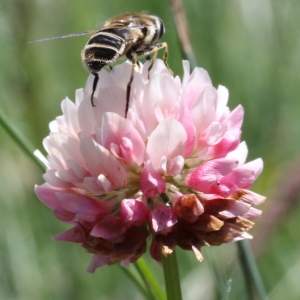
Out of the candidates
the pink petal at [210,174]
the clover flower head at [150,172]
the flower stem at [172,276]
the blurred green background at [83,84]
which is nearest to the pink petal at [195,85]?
the clover flower head at [150,172]

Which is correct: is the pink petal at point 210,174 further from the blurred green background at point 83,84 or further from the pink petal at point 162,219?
the blurred green background at point 83,84

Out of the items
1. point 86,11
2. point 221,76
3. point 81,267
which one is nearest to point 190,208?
point 81,267

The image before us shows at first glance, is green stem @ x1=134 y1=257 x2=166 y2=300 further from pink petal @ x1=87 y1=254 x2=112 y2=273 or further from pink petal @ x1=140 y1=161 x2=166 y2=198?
pink petal @ x1=140 y1=161 x2=166 y2=198

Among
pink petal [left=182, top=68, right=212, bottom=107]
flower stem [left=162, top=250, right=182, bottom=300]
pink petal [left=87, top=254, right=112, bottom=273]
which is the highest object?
pink petal [left=182, top=68, right=212, bottom=107]

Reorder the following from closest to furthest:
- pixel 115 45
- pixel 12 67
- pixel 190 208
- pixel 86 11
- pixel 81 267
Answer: pixel 190 208 < pixel 115 45 < pixel 81 267 < pixel 12 67 < pixel 86 11

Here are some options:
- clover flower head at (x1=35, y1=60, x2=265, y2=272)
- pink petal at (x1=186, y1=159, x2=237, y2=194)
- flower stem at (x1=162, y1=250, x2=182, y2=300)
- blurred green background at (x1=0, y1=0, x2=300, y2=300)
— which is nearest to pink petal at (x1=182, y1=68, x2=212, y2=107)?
clover flower head at (x1=35, y1=60, x2=265, y2=272)

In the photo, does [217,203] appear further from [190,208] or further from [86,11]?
[86,11]
